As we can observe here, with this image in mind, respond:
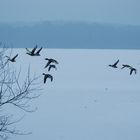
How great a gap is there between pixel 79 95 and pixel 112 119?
571 cm

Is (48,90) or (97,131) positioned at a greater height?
(48,90)

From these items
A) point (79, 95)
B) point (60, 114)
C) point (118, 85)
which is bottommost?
point (60, 114)

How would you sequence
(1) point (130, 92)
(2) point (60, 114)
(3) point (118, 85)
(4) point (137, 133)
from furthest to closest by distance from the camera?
1. (3) point (118, 85)
2. (1) point (130, 92)
3. (2) point (60, 114)
4. (4) point (137, 133)

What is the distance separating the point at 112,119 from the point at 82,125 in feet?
3.36

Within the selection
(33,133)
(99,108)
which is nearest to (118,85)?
(99,108)

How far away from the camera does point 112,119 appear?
41.4ft

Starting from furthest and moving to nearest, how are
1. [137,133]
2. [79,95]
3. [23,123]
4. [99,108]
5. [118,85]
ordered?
[118,85], [79,95], [99,108], [23,123], [137,133]

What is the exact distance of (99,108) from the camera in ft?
48.0

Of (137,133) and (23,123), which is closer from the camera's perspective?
(137,133)

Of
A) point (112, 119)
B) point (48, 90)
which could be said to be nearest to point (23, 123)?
point (112, 119)

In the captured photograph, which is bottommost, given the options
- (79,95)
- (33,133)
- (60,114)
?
(33,133)

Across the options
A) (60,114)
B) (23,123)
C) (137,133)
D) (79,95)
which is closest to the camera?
(137,133)

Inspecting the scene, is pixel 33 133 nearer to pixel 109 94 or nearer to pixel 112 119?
pixel 112 119

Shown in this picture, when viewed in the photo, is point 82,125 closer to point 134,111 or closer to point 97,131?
point 97,131
